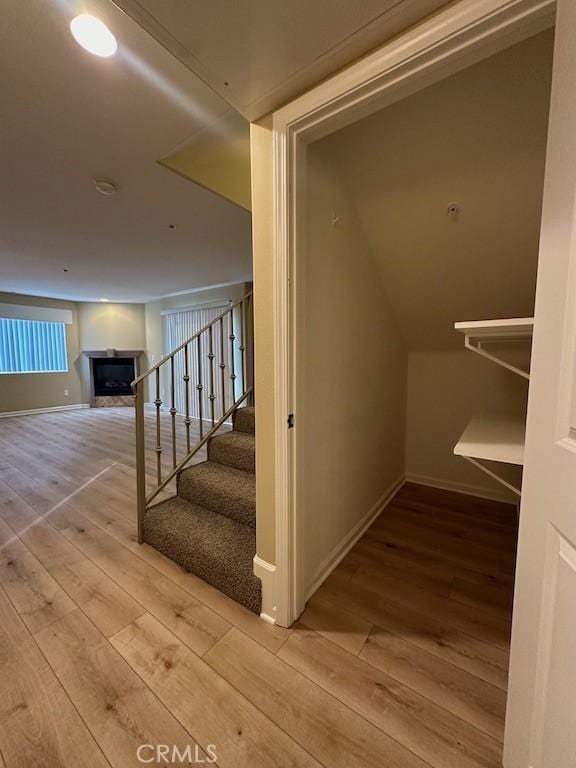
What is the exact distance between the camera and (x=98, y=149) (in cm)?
178

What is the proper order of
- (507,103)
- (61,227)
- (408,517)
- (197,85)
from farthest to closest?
(61,227) < (408,517) < (197,85) < (507,103)

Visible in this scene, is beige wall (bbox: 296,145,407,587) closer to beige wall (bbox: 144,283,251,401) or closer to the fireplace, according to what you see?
beige wall (bbox: 144,283,251,401)

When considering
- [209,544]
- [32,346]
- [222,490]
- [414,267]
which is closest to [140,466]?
[222,490]

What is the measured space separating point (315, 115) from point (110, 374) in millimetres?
7552

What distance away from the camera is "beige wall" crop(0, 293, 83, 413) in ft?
19.4

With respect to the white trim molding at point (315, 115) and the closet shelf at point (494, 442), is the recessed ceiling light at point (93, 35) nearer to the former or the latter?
the white trim molding at point (315, 115)

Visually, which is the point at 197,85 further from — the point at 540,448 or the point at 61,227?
the point at 61,227

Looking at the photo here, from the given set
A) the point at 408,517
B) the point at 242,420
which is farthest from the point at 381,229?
the point at 408,517

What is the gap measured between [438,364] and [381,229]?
1407 millimetres

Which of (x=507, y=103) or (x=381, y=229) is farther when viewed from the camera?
(x=381, y=229)

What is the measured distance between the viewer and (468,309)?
213cm

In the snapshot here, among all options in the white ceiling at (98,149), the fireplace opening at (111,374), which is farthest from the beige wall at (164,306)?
the white ceiling at (98,149)

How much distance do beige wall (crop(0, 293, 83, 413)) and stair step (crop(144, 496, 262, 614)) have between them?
6.04 m

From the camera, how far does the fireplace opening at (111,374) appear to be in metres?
7.06
